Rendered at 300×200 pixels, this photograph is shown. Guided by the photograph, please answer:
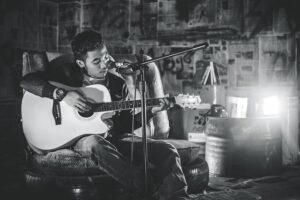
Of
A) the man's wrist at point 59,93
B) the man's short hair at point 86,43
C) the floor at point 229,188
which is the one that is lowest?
the floor at point 229,188

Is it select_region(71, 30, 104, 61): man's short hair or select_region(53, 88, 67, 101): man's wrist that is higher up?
select_region(71, 30, 104, 61): man's short hair

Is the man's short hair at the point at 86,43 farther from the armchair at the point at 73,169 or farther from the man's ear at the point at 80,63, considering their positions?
the armchair at the point at 73,169

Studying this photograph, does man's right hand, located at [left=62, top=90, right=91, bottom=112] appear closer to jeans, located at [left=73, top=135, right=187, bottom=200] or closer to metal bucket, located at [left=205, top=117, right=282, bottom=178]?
jeans, located at [left=73, top=135, right=187, bottom=200]

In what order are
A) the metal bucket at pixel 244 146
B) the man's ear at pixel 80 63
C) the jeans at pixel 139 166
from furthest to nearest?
1. the metal bucket at pixel 244 146
2. the man's ear at pixel 80 63
3. the jeans at pixel 139 166

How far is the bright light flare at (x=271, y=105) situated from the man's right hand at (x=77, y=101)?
2.24 meters

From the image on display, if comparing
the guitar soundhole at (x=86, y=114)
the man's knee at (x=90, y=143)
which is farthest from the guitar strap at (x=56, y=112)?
the man's knee at (x=90, y=143)

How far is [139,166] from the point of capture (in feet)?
8.09

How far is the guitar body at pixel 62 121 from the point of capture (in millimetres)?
2645

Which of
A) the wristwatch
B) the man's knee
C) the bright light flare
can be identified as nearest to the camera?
the man's knee

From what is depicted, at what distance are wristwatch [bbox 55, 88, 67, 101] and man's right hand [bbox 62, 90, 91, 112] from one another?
0.03 meters

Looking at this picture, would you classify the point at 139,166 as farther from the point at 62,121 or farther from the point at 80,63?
the point at 80,63

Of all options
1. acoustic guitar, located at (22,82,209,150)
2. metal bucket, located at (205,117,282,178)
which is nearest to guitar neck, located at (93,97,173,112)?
acoustic guitar, located at (22,82,209,150)

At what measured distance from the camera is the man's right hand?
8.60 feet

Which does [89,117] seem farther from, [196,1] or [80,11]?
Result: [80,11]
